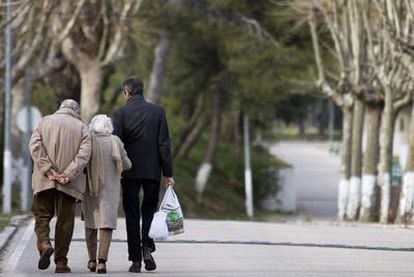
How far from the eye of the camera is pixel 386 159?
29.5m

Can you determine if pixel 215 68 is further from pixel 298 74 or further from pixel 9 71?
pixel 9 71

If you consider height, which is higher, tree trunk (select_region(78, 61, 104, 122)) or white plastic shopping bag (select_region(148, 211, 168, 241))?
tree trunk (select_region(78, 61, 104, 122))

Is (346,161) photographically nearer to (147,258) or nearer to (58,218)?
(147,258)

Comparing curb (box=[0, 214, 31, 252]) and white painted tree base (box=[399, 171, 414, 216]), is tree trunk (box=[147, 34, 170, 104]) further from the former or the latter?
curb (box=[0, 214, 31, 252])

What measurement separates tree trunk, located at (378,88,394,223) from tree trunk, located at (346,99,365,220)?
1554mm

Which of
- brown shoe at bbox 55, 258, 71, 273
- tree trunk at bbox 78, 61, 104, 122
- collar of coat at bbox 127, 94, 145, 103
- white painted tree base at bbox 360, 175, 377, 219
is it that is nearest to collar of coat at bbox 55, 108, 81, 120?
collar of coat at bbox 127, 94, 145, 103

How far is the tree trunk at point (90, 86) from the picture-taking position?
3306 centimetres

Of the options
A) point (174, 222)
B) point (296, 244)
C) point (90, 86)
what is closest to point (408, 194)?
point (296, 244)

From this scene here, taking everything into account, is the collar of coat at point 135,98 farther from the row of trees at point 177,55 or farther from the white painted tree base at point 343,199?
the white painted tree base at point 343,199

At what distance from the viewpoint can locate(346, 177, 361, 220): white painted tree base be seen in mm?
31114

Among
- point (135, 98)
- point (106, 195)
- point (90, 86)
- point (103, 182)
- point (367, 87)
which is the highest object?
point (135, 98)

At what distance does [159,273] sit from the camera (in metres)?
12.4

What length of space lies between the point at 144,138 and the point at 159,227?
90 centimetres

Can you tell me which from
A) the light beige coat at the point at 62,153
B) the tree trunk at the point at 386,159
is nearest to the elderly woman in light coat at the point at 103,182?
the light beige coat at the point at 62,153
